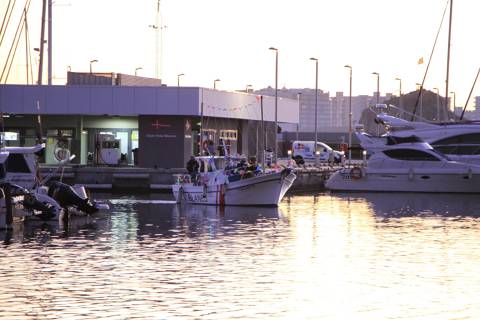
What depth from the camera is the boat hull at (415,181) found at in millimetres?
68500

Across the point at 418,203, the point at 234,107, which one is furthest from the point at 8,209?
the point at 234,107

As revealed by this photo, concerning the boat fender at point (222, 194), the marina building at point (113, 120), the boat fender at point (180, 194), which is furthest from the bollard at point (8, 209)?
the marina building at point (113, 120)

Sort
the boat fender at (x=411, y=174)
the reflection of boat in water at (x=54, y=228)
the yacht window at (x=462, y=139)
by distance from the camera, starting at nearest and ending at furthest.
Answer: the reflection of boat in water at (x=54, y=228) → the boat fender at (x=411, y=174) → the yacht window at (x=462, y=139)

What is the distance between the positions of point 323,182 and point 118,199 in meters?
22.0

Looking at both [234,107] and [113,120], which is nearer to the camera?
[113,120]

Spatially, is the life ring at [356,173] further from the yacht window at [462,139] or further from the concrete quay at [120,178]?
the concrete quay at [120,178]

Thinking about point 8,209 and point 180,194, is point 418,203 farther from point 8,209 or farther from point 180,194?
point 8,209

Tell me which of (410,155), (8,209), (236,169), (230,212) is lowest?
(230,212)

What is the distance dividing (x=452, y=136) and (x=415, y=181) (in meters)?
5.25

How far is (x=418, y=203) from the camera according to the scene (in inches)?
2303

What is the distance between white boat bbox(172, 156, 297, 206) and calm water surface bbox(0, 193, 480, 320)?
3.75m

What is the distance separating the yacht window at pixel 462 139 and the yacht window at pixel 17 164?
1293 inches

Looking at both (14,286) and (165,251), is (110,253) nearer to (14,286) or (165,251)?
(165,251)

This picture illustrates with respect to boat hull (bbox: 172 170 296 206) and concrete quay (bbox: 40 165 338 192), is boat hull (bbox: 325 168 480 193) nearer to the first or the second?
concrete quay (bbox: 40 165 338 192)
